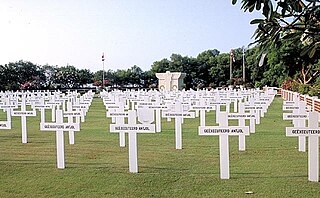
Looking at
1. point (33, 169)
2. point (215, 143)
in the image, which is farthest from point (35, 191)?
point (215, 143)

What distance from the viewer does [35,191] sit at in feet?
20.4

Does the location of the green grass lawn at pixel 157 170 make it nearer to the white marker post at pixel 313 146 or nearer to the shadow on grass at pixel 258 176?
the shadow on grass at pixel 258 176

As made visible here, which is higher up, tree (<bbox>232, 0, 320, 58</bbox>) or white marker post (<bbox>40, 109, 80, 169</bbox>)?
tree (<bbox>232, 0, 320, 58</bbox>)

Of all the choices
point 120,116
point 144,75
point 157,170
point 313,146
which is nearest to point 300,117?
point 313,146

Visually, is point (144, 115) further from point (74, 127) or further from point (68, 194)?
point (68, 194)

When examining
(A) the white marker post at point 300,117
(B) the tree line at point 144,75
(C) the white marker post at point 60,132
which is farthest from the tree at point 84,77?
(C) the white marker post at point 60,132

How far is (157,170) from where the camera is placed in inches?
297

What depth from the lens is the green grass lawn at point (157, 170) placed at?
6.13m

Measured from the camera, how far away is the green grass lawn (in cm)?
613

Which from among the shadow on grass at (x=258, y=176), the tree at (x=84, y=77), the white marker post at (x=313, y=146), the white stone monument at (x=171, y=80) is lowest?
the shadow on grass at (x=258, y=176)

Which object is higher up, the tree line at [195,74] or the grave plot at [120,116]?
the tree line at [195,74]

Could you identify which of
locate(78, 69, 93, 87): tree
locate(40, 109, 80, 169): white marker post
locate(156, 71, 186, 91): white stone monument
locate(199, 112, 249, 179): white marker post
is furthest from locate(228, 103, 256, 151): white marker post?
locate(78, 69, 93, 87): tree

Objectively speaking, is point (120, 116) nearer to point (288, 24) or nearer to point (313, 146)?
point (313, 146)

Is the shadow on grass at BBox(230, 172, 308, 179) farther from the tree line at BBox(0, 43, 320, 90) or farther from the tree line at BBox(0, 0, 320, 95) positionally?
the tree line at BBox(0, 43, 320, 90)
